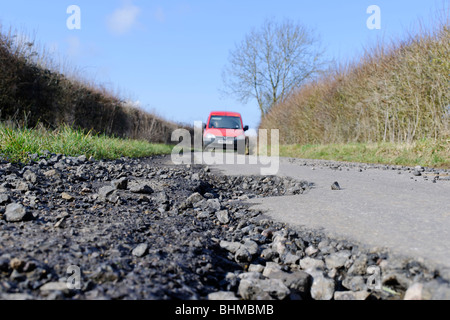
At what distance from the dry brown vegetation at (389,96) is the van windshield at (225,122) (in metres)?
3.00

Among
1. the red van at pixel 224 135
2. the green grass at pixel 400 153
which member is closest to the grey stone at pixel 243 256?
the green grass at pixel 400 153

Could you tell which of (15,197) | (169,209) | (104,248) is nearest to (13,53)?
(15,197)

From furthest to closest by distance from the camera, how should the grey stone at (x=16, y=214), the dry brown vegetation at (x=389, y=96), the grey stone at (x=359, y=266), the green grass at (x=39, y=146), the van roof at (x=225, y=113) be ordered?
the van roof at (x=225, y=113) → the dry brown vegetation at (x=389, y=96) → the green grass at (x=39, y=146) → the grey stone at (x=16, y=214) → the grey stone at (x=359, y=266)

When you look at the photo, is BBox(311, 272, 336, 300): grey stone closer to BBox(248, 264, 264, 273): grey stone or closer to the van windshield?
BBox(248, 264, 264, 273): grey stone

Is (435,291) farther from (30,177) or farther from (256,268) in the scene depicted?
(30,177)

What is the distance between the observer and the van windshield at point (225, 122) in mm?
13297

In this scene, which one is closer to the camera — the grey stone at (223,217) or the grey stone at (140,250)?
the grey stone at (140,250)

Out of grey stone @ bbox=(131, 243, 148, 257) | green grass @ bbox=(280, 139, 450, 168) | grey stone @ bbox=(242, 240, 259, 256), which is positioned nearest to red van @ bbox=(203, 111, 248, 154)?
green grass @ bbox=(280, 139, 450, 168)

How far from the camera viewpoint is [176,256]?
141 cm

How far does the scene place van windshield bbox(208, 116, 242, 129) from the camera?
13297mm

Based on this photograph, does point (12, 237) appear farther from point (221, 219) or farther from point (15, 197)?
point (221, 219)

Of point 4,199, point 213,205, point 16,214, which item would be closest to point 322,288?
point 213,205

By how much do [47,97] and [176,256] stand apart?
8.56 m

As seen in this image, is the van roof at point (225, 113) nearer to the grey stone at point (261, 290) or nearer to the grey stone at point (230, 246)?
the grey stone at point (230, 246)
